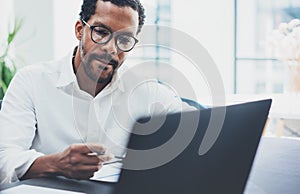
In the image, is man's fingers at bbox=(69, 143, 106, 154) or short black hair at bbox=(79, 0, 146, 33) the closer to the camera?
man's fingers at bbox=(69, 143, 106, 154)

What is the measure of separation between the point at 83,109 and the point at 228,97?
4.75ft

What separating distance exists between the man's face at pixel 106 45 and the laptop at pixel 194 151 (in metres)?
0.60

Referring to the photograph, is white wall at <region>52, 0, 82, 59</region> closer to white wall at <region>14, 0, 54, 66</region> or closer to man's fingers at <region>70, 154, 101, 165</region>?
white wall at <region>14, 0, 54, 66</region>

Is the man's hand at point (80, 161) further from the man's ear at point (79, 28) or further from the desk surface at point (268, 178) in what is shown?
the man's ear at point (79, 28)

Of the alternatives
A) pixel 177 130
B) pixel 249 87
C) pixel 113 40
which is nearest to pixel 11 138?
pixel 113 40

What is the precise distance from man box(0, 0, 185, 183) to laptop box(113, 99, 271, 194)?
54cm

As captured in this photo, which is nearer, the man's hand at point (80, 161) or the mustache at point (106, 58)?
the man's hand at point (80, 161)

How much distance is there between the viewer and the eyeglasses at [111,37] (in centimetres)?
119

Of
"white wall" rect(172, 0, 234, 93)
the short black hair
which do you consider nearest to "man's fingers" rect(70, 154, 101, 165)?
the short black hair

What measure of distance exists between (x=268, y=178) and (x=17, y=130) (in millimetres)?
618

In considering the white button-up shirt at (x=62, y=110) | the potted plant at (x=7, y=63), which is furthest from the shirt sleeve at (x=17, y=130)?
the potted plant at (x=7, y=63)

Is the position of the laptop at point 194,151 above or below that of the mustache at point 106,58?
below

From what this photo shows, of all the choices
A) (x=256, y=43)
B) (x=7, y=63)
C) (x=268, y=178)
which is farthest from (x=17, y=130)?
(x=256, y=43)

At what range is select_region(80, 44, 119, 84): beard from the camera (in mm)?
1205
